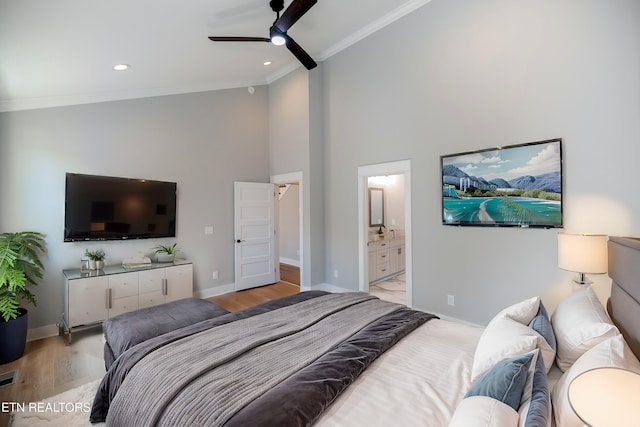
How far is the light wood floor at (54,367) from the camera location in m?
2.25

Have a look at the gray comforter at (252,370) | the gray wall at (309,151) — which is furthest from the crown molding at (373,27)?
the gray comforter at (252,370)

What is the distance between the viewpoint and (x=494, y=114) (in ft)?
9.88

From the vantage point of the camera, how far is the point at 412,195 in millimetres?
3703

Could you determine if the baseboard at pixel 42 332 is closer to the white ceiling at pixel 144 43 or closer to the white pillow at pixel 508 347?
the white ceiling at pixel 144 43

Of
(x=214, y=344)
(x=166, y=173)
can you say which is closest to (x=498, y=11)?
(x=214, y=344)

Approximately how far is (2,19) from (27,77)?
100 cm

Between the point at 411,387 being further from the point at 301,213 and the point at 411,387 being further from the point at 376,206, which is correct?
the point at 376,206

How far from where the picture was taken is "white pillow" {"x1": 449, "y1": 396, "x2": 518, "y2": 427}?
0.91 m

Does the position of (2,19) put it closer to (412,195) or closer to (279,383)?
(279,383)

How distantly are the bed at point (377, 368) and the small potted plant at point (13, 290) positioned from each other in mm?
1692

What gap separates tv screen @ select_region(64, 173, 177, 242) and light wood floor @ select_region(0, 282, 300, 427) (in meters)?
1.15

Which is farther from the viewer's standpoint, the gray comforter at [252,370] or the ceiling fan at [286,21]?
the ceiling fan at [286,21]

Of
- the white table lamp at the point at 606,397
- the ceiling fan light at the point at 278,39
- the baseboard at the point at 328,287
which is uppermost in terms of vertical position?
the ceiling fan light at the point at 278,39

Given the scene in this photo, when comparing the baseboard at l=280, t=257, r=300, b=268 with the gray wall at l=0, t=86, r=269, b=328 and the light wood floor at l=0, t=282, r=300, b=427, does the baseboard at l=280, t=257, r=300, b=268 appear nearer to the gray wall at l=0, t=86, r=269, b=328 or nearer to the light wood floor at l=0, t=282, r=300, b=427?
the gray wall at l=0, t=86, r=269, b=328
